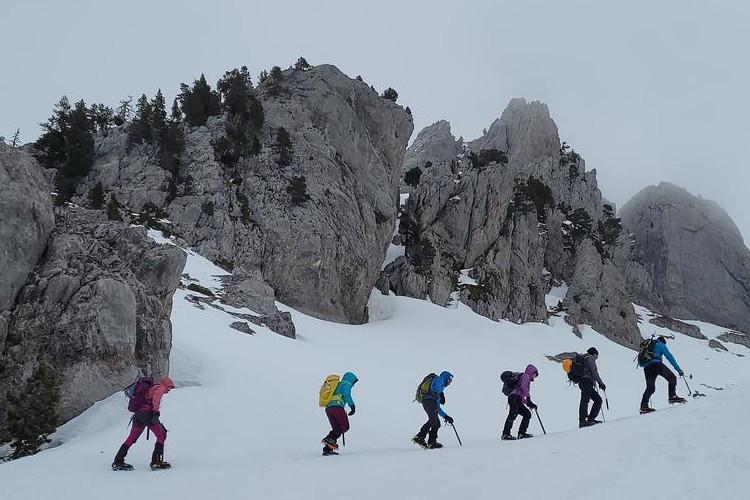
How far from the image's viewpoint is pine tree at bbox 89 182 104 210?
43812 millimetres

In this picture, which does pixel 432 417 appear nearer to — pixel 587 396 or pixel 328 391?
pixel 328 391

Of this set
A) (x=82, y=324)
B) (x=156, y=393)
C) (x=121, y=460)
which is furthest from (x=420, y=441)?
(x=82, y=324)

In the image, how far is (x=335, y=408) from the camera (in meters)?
10.4

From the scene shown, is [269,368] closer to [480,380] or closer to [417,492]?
[417,492]

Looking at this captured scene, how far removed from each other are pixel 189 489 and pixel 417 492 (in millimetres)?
3417

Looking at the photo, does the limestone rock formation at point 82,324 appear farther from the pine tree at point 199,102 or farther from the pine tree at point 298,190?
the pine tree at point 199,102

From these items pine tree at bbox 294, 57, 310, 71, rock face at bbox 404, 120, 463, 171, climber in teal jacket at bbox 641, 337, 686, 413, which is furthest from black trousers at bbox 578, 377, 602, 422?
rock face at bbox 404, 120, 463, 171

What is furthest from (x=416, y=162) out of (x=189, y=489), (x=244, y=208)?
(x=189, y=489)

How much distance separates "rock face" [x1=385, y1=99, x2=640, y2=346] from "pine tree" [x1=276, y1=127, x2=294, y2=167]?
17551 mm

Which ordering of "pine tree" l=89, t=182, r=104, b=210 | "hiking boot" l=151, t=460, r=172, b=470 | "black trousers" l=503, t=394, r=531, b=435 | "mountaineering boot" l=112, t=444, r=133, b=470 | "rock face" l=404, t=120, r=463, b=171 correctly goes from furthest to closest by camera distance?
"rock face" l=404, t=120, r=463, b=171 < "pine tree" l=89, t=182, r=104, b=210 < "black trousers" l=503, t=394, r=531, b=435 < "hiking boot" l=151, t=460, r=172, b=470 < "mountaineering boot" l=112, t=444, r=133, b=470

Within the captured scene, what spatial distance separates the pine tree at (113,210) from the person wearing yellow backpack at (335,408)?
1345 inches

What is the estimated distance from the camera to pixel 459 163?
253 ft

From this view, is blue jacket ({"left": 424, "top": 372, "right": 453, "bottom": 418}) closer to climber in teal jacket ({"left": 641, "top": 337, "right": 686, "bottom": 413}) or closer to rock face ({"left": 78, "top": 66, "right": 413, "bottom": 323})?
climber in teal jacket ({"left": 641, "top": 337, "right": 686, "bottom": 413})

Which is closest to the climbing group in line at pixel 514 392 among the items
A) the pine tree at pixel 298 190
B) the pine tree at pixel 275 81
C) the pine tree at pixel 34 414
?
the pine tree at pixel 34 414
